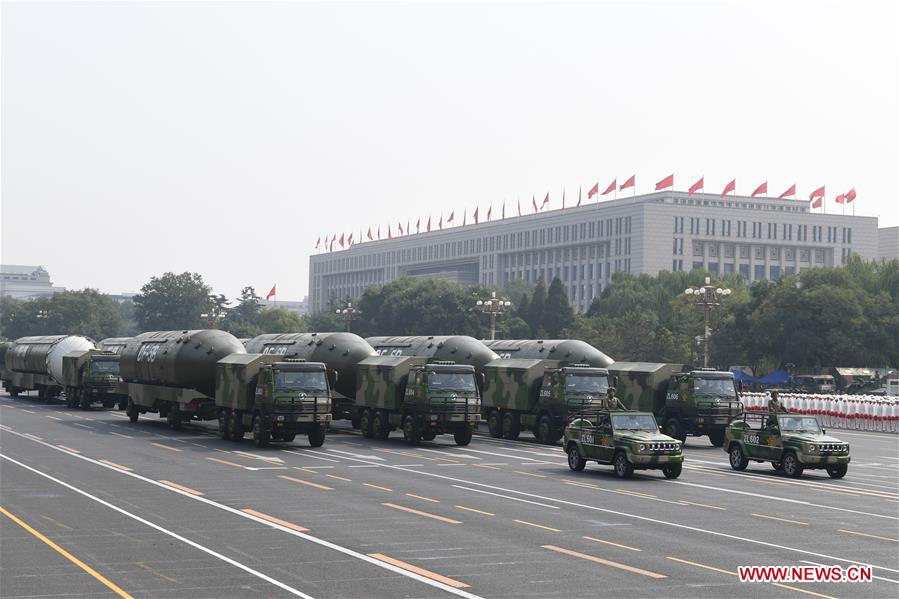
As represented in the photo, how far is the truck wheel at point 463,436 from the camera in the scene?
41.5 m

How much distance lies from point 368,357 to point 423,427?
6.63 m

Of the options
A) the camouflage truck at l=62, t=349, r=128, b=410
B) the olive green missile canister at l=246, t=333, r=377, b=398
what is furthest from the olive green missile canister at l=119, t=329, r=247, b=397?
the camouflage truck at l=62, t=349, r=128, b=410

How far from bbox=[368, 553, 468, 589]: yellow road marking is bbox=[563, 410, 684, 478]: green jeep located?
1357 cm

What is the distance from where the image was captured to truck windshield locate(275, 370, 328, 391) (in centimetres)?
3838

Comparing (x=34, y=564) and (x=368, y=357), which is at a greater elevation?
(x=368, y=357)

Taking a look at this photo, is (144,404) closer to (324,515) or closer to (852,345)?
(324,515)

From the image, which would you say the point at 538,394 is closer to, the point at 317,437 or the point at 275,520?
the point at 317,437

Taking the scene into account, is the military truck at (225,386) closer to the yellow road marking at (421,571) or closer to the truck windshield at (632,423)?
the truck windshield at (632,423)

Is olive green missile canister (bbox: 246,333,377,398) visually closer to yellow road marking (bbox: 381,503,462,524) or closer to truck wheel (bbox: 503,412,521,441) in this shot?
truck wheel (bbox: 503,412,521,441)

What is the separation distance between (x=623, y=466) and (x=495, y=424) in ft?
52.1

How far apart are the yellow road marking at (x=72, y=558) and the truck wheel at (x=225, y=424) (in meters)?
19.2

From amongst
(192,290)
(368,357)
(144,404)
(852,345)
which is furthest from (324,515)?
(192,290)

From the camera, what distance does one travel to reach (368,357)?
4684cm

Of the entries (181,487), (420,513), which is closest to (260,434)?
(181,487)
